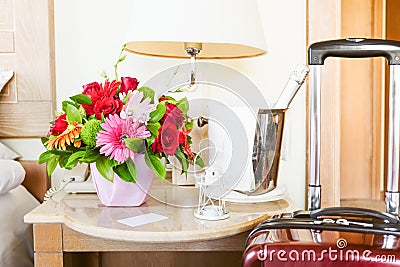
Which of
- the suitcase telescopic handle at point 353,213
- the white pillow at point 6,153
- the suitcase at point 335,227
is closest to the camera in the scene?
the suitcase at point 335,227

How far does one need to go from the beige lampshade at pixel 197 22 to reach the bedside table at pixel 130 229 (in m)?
0.44

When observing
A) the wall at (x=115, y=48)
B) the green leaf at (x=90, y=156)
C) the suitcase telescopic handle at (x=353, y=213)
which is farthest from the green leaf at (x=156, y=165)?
the wall at (x=115, y=48)

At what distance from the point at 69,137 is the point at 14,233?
0.33 meters

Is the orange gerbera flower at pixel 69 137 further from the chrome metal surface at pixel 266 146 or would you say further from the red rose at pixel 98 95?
the chrome metal surface at pixel 266 146

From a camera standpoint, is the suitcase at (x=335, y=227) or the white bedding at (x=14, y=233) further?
the white bedding at (x=14, y=233)

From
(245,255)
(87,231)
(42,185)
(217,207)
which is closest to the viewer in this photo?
(245,255)

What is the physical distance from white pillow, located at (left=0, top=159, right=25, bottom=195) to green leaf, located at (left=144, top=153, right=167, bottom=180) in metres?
0.42

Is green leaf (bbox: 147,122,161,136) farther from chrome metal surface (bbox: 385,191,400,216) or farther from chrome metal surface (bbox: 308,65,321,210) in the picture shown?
chrome metal surface (bbox: 385,191,400,216)

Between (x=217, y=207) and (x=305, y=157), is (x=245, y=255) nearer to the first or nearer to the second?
(x=217, y=207)

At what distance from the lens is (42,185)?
1621 millimetres

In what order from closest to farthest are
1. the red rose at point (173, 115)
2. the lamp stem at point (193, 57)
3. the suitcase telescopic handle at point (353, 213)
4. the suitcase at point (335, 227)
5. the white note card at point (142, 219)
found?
the suitcase at point (335, 227) < the suitcase telescopic handle at point (353, 213) < the white note card at point (142, 219) < the red rose at point (173, 115) < the lamp stem at point (193, 57)

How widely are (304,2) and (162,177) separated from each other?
89 cm

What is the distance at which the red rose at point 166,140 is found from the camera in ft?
3.70

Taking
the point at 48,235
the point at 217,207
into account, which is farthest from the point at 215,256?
the point at 48,235
